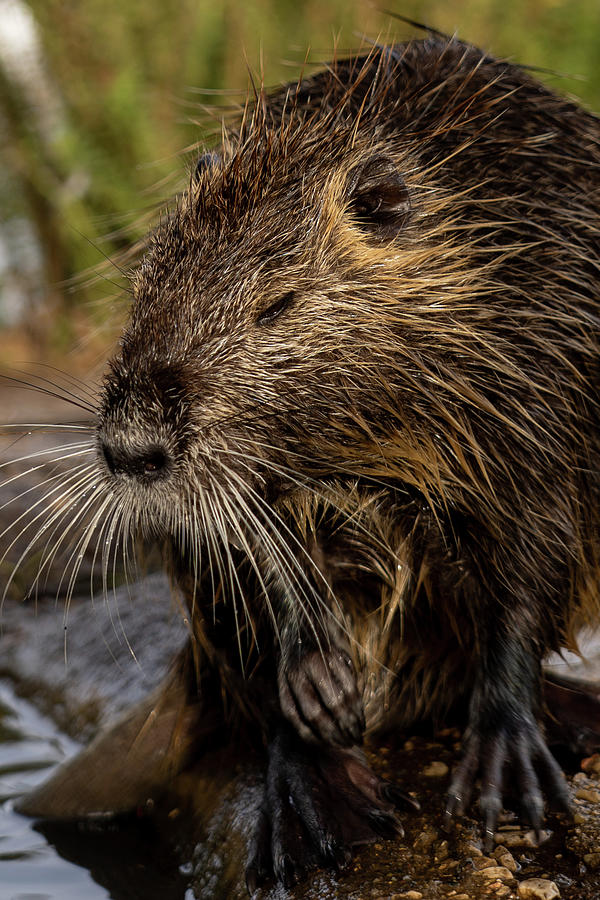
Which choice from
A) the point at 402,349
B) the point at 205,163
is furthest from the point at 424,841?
the point at 205,163

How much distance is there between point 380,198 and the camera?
6.65ft

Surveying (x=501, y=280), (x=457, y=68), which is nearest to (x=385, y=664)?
(x=501, y=280)

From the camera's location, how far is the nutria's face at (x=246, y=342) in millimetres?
1830

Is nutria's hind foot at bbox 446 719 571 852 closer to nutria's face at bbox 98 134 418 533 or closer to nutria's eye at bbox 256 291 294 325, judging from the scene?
nutria's face at bbox 98 134 418 533

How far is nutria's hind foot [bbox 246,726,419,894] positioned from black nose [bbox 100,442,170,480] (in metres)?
0.73

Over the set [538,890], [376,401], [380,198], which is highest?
[380,198]

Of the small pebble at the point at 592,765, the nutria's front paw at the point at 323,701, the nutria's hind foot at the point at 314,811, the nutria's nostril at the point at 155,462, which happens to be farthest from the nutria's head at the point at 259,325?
the small pebble at the point at 592,765

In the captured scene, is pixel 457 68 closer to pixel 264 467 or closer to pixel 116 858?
pixel 264 467

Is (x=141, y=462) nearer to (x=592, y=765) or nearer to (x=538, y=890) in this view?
(x=538, y=890)

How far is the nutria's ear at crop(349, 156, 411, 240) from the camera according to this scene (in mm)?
2008

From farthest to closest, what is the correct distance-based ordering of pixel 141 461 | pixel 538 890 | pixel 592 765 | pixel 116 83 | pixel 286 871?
pixel 116 83
pixel 592 765
pixel 286 871
pixel 141 461
pixel 538 890

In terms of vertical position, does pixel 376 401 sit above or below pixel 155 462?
above

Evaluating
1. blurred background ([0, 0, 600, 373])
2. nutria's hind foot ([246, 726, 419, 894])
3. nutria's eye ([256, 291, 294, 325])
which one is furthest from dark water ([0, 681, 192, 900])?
blurred background ([0, 0, 600, 373])

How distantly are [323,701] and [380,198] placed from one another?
99cm
